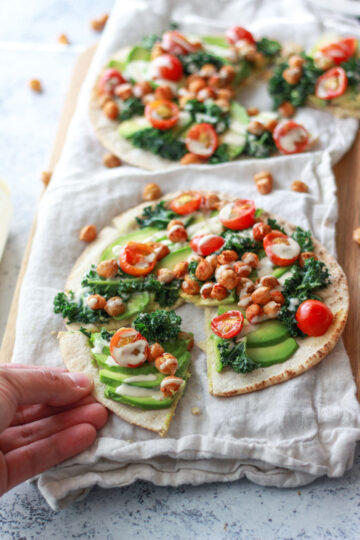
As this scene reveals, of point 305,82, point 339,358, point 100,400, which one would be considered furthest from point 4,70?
point 339,358

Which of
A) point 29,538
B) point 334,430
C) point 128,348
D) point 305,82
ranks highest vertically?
point 305,82

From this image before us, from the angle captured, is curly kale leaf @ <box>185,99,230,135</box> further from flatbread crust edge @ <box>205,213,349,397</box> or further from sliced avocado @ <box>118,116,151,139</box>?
flatbread crust edge @ <box>205,213,349,397</box>

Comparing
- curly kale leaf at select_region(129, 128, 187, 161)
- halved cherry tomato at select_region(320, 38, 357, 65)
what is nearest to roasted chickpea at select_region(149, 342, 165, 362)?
curly kale leaf at select_region(129, 128, 187, 161)

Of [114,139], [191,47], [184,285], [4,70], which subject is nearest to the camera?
[184,285]

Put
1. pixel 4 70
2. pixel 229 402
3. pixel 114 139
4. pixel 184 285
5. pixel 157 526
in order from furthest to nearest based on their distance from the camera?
pixel 4 70
pixel 114 139
pixel 184 285
pixel 229 402
pixel 157 526

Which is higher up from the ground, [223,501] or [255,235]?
[255,235]

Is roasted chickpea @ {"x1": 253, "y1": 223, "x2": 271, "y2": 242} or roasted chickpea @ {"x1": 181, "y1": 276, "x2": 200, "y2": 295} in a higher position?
roasted chickpea @ {"x1": 253, "y1": 223, "x2": 271, "y2": 242}

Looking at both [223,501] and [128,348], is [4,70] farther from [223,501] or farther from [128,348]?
[223,501]
